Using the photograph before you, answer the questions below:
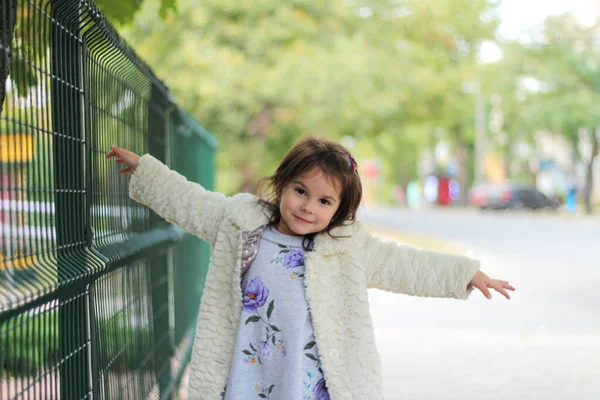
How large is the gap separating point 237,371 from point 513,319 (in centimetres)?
657

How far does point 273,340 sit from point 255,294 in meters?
→ 0.16

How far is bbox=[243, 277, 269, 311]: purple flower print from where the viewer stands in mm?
3070

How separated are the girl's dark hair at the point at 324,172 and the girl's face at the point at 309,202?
2 cm

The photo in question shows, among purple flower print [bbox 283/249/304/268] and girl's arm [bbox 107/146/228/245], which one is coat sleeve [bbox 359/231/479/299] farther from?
girl's arm [bbox 107/146/228/245]

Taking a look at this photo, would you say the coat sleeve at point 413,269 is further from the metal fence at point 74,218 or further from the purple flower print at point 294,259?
the metal fence at point 74,218

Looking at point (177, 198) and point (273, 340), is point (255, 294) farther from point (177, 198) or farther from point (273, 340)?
point (177, 198)

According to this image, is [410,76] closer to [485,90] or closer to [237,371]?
[485,90]

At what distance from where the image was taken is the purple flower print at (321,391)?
10.2ft

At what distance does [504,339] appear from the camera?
25.5 feet

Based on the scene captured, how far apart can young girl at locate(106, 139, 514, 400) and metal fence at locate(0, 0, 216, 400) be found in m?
A: 0.33

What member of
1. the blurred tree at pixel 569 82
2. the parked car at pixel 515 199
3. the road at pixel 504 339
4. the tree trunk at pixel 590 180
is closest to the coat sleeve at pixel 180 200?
the road at pixel 504 339

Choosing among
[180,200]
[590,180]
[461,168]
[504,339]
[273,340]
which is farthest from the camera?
[461,168]

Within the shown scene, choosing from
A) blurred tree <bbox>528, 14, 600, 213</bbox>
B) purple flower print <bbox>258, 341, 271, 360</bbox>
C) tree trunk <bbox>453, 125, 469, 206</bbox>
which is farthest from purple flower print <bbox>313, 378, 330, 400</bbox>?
tree trunk <bbox>453, 125, 469, 206</bbox>

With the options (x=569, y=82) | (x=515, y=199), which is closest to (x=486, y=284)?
(x=569, y=82)
